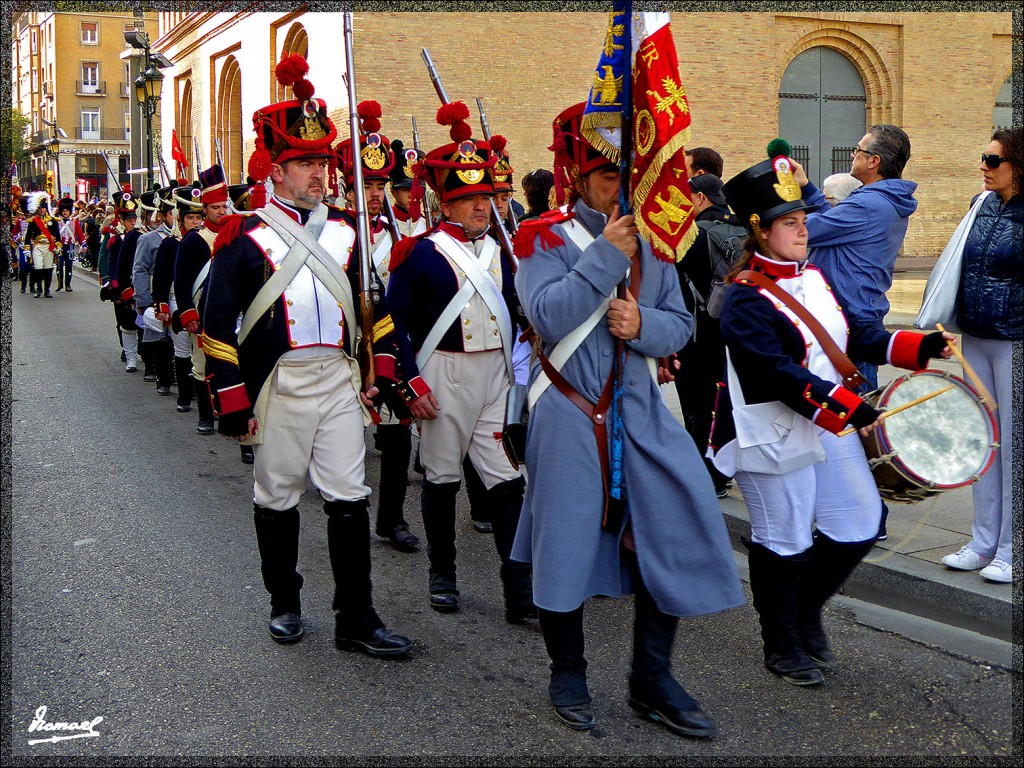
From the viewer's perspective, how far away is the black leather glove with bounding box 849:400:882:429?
396cm

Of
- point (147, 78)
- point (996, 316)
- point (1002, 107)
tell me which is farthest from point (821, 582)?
point (1002, 107)

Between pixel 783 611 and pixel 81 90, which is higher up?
pixel 81 90

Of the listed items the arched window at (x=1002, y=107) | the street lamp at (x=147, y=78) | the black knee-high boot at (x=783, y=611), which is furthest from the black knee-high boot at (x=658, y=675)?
the arched window at (x=1002, y=107)

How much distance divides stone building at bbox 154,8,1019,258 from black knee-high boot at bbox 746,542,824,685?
64.6 feet

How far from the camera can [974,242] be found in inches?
207

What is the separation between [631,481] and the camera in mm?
3754

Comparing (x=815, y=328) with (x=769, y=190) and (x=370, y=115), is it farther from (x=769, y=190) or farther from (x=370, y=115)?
(x=370, y=115)

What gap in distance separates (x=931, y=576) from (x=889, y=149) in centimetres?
200

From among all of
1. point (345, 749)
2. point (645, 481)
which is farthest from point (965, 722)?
point (345, 749)

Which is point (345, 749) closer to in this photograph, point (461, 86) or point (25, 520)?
point (25, 520)

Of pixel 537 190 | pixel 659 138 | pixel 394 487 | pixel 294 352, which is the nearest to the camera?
pixel 659 138

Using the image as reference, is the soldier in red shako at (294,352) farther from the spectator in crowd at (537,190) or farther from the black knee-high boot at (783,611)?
the spectator in crowd at (537,190)

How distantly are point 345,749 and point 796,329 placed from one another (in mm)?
2110

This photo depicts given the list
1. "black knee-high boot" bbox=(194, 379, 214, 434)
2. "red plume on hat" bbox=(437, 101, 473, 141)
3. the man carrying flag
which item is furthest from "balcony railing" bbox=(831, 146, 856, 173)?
the man carrying flag
